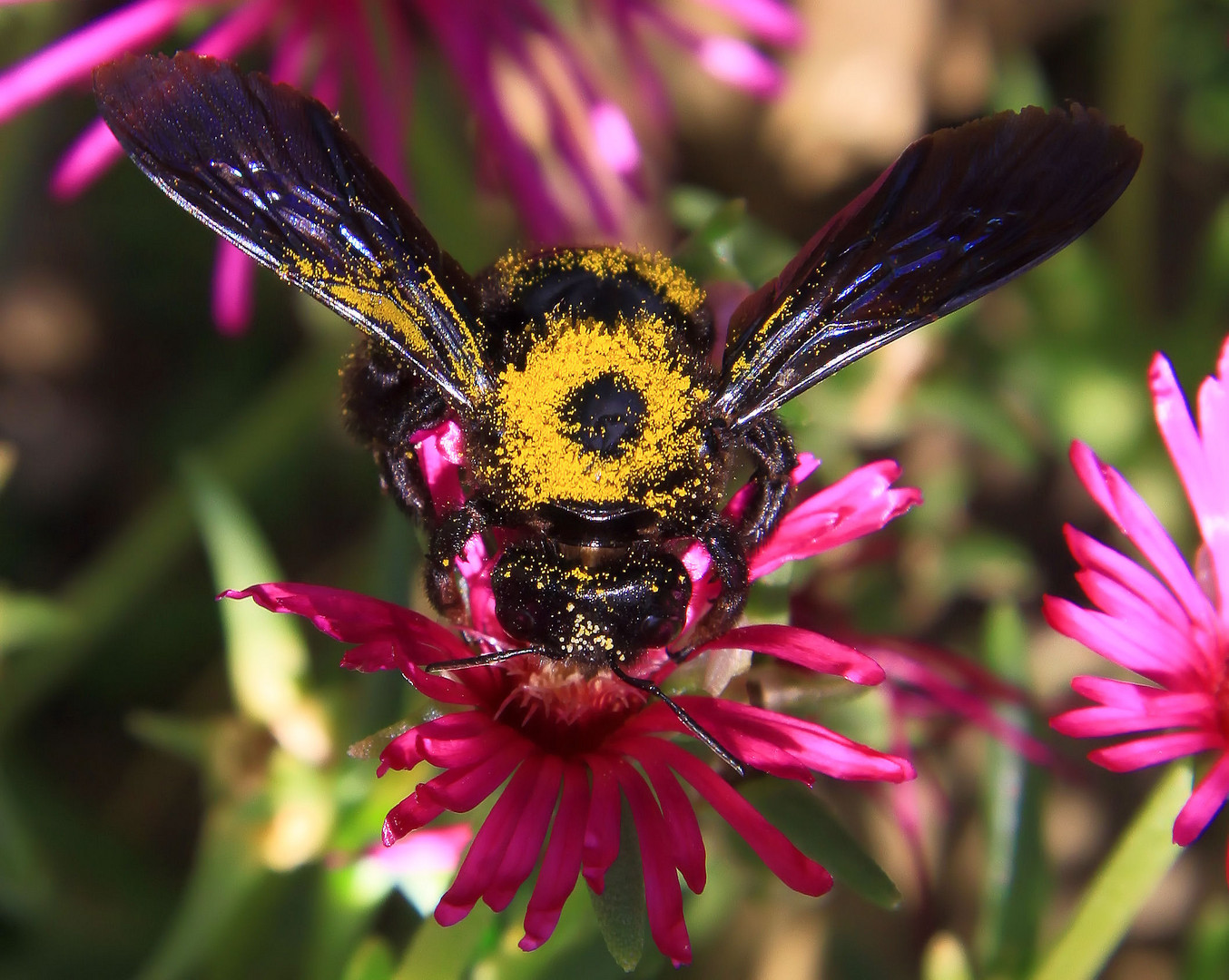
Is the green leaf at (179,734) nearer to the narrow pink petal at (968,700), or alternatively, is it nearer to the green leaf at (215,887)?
the green leaf at (215,887)

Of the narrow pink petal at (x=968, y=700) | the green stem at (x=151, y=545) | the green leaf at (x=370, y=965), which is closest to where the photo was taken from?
the green leaf at (x=370, y=965)

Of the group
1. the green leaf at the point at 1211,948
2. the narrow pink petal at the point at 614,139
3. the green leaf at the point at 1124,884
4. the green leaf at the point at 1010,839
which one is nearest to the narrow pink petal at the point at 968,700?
the green leaf at the point at 1010,839

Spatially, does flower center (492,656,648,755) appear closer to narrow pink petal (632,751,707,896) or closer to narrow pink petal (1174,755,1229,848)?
narrow pink petal (632,751,707,896)

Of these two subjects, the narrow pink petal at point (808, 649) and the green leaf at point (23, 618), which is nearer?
the narrow pink petal at point (808, 649)

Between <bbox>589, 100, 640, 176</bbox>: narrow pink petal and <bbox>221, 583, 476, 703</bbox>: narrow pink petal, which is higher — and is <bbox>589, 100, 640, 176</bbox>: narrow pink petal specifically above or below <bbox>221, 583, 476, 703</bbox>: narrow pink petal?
above

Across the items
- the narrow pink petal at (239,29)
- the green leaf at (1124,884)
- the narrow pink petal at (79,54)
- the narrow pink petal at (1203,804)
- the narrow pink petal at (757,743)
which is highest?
the narrow pink petal at (79,54)

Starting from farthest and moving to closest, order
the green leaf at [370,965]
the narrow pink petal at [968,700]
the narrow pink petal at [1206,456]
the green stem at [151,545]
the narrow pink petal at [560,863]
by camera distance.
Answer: the green stem at [151,545]
the narrow pink petal at [968,700]
the green leaf at [370,965]
the narrow pink petal at [1206,456]
the narrow pink petal at [560,863]

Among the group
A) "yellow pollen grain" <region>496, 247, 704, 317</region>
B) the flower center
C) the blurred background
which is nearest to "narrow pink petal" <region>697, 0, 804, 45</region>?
the blurred background

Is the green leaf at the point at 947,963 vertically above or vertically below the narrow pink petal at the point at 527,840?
below
